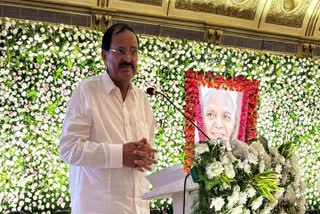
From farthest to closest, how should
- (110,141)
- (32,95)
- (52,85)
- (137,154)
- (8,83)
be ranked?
(52,85)
(32,95)
(8,83)
(110,141)
(137,154)

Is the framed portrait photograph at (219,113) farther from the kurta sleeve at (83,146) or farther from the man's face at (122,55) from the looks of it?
the kurta sleeve at (83,146)

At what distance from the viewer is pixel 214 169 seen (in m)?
2.13

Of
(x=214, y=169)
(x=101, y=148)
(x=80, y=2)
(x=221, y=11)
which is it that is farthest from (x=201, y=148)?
(x=221, y=11)

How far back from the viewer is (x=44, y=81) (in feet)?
21.7

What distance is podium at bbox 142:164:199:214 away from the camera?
230 centimetres

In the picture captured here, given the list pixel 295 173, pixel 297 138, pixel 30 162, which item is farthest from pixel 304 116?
pixel 295 173

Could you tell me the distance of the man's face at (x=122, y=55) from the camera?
2740 mm

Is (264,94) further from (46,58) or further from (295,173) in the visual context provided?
(295,173)

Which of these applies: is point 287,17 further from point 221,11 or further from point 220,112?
point 220,112

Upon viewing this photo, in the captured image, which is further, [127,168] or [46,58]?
[46,58]

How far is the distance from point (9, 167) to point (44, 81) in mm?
1233

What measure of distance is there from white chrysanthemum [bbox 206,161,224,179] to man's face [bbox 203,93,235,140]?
18.6 ft

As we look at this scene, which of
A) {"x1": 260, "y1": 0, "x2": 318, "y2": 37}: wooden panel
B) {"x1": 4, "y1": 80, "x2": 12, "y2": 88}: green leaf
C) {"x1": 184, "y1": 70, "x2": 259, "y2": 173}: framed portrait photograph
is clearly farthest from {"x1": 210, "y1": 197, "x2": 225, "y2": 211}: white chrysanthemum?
{"x1": 260, "y1": 0, "x2": 318, "y2": 37}: wooden panel

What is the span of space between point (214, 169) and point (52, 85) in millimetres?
4902
